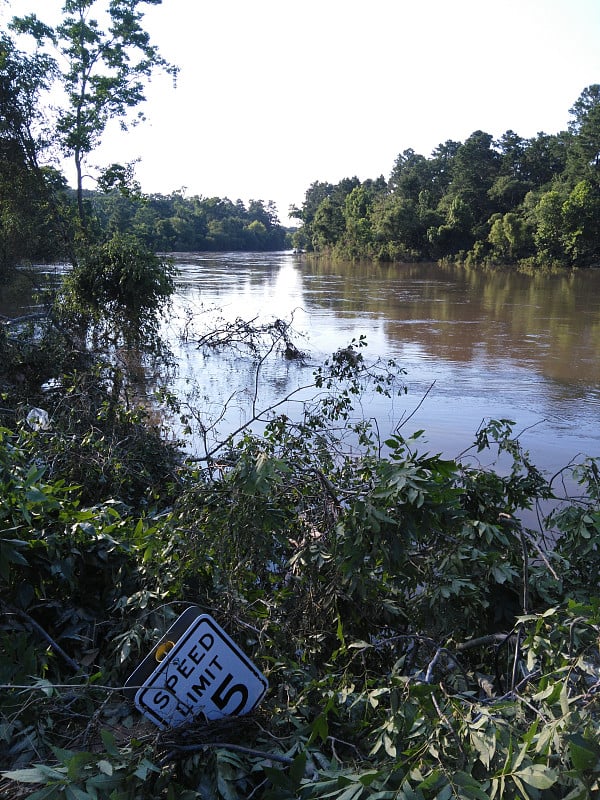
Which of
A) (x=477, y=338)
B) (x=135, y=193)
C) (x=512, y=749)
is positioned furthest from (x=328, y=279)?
(x=512, y=749)

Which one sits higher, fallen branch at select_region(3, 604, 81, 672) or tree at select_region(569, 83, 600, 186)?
tree at select_region(569, 83, 600, 186)

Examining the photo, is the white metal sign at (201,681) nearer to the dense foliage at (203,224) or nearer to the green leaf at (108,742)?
the green leaf at (108,742)

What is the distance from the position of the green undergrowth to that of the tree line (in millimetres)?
43453

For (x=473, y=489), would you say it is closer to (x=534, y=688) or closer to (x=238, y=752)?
(x=534, y=688)

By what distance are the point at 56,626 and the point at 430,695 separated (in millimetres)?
1715

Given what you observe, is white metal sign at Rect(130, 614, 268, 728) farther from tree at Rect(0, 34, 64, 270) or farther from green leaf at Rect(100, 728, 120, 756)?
tree at Rect(0, 34, 64, 270)

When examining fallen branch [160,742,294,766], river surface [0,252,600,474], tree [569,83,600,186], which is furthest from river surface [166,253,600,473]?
tree [569,83,600,186]

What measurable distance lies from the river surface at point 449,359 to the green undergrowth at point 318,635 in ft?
7.82

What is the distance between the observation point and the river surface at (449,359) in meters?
9.02

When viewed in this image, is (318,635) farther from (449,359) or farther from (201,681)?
(449,359)

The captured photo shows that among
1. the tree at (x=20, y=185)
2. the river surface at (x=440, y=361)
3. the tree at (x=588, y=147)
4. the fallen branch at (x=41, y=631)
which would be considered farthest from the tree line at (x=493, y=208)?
the fallen branch at (x=41, y=631)

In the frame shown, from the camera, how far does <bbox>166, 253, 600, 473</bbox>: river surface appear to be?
29.6 feet

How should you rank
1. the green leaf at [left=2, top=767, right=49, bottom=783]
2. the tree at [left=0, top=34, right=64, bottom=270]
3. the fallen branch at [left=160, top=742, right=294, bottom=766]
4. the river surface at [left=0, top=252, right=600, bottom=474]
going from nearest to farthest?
1. the green leaf at [left=2, top=767, right=49, bottom=783]
2. the fallen branch at [left=160, top=742, right=294, bottom=766]
3. the river surface at [left=0, top=252, right=600, bottom=474]
4. the tree at [left=0, top=34, right=64, bottom=270]

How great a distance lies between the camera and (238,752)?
7.52 ft
